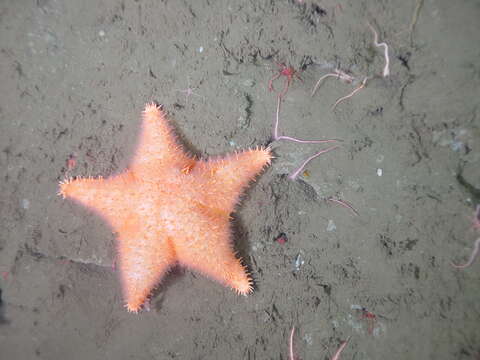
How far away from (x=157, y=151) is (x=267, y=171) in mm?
1115

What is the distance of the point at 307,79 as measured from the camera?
3.11 m

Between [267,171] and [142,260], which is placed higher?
[267,171]

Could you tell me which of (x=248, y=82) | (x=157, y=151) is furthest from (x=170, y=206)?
(x=248, y=82)

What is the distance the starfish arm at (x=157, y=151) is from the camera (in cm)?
302

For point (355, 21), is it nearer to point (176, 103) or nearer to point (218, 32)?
point (218, 32)

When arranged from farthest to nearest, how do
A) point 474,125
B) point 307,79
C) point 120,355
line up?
1. point 120,355
2. point 307,79
3. point 474,125

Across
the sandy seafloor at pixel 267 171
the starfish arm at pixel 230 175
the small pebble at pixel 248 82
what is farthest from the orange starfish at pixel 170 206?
the small pebble at pixel 248 82

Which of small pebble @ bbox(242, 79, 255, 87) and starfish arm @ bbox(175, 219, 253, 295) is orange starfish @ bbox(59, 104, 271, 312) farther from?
small pebble @ bbox(242, 79, 255, 87)

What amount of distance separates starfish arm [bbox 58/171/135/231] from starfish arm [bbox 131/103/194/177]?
0.62ft

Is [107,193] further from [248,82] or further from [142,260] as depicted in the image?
[248,82]

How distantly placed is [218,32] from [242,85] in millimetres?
599

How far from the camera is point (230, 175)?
9.69ft

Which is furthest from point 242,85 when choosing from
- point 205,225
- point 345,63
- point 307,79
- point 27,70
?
point 27,70

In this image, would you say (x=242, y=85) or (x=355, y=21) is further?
(x=242, y=85)
